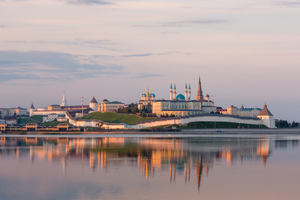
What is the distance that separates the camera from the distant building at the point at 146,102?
164 m

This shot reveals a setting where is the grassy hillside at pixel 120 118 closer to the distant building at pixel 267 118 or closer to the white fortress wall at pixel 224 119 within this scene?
the white fortress wall at pixel 224 119

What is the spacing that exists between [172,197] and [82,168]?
35.2 feet

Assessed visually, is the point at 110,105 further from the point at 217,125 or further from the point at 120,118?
the point at 217,125

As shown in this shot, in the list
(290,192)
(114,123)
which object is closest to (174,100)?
(114,123)

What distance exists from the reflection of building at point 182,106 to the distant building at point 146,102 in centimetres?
381

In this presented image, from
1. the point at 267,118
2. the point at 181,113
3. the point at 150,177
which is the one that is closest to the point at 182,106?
the point at 181,113

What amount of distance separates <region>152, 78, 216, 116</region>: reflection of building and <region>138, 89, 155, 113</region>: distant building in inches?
150

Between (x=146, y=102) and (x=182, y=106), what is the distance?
13.9 metres

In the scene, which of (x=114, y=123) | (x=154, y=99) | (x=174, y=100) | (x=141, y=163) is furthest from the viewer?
(x=154, y=99)

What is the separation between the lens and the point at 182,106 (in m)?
161

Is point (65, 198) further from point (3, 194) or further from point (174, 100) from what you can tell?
point (174, 100)

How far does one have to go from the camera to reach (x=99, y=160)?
3688cm

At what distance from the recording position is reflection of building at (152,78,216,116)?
6063 inches

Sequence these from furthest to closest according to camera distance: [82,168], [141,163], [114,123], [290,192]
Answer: [114,123] < [141,163] < [82,168] < [290,192]
